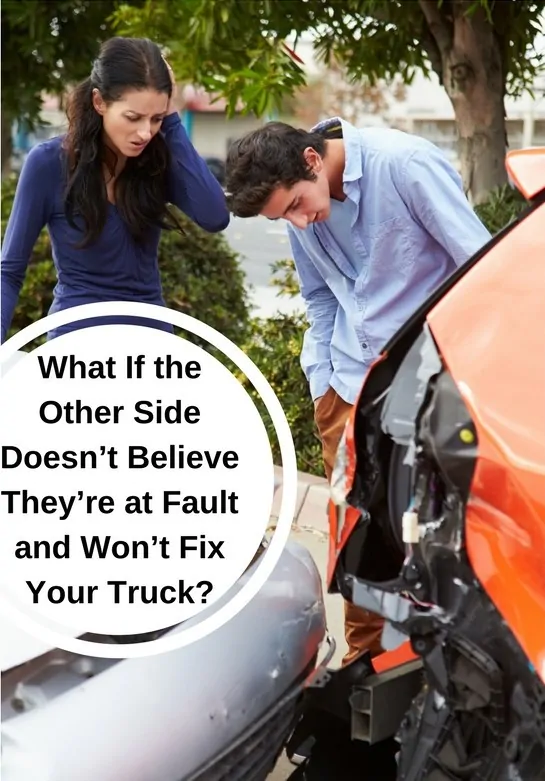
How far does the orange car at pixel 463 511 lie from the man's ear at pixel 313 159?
613 mm

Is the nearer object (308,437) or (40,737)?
(40,737)

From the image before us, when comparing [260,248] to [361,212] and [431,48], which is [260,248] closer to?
[431,48]

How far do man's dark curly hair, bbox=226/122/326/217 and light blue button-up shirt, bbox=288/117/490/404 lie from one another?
15cm

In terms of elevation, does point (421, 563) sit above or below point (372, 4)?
below

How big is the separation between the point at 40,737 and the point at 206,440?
67 centimetres

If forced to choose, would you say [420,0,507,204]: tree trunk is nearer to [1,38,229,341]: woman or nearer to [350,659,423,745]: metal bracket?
[1,38,229,341]: woman

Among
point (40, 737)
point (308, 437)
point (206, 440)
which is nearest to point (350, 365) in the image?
point (206, 440)

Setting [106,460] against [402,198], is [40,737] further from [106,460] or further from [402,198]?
[402,198]

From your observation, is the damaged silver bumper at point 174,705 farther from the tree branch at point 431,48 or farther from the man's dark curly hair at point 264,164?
the tree branch at point 431,48

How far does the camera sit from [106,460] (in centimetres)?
224

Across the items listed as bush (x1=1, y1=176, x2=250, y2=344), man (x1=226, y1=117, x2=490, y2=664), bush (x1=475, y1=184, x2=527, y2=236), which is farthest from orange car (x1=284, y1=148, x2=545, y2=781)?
bush (x1=1, y1=176, x2=250, y2=344)

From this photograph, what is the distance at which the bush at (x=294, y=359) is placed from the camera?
5086 mm

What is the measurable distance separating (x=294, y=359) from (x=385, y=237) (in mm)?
2511

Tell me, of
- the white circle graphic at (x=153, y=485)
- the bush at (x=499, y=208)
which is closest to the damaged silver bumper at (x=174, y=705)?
the white circle graphic at (x=153, y=485)
